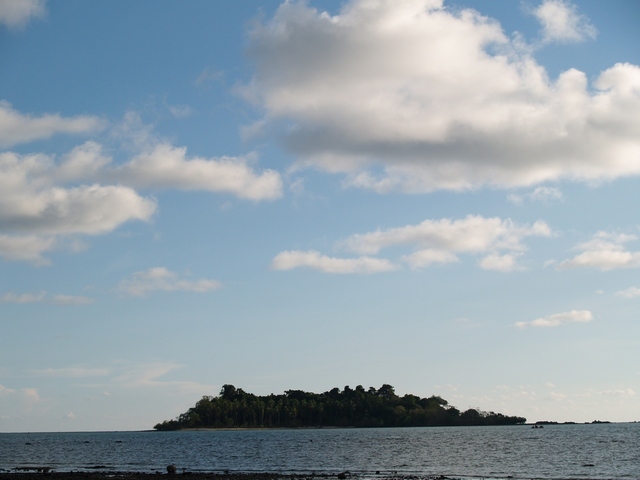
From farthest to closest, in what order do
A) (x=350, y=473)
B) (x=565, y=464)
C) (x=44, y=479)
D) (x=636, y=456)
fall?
1. (x=636, y=456)
2. (x=565, y=464)
3. (x=350, y=473)
4. (x=44, y=479)

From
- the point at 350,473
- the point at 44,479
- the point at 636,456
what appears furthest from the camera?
the point at 636,456

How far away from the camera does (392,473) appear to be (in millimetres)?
78500

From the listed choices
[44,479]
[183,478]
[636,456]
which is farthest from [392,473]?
[636,456]

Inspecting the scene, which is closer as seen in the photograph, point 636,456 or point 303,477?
point 303,477

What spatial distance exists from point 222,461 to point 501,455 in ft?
146

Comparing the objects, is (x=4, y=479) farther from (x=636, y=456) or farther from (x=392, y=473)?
(x=636, y=456)

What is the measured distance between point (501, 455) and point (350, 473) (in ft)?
135

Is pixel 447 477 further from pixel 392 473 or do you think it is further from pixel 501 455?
pixel 501 455

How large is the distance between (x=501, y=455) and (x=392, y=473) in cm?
3842

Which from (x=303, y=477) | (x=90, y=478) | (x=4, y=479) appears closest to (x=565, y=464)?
(x=303, y=477)

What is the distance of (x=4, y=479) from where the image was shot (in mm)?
68562

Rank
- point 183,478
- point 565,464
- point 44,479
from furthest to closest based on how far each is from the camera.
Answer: point 565,464 → point 183,478 → point 44,479

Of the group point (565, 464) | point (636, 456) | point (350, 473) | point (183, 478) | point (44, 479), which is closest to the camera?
point (44, 479)

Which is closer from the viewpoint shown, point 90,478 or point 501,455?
point 90,478
